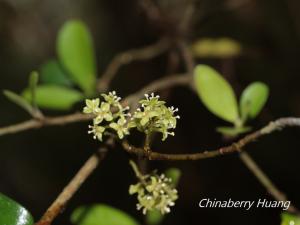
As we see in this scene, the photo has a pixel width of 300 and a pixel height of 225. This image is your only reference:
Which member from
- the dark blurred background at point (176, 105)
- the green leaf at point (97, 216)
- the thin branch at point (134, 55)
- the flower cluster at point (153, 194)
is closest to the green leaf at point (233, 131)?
the flower cluster at point (153, 194)

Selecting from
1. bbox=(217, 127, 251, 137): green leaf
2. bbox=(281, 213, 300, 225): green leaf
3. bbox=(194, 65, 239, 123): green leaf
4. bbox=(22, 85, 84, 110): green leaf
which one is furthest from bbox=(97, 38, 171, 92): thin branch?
bbox=(281, 213, 300, 225): green leaf

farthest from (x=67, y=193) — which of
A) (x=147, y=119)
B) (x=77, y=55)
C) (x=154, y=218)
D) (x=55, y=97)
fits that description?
(x=77, y=55)

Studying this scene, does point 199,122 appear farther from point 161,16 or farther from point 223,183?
point 161,16

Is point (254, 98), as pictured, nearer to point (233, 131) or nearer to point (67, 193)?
point (233, 131)

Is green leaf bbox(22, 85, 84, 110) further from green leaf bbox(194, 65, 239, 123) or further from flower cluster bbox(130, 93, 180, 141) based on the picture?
flower cluster bbox(130, 93, 180, 141)

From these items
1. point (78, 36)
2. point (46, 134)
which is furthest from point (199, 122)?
point (78, 36)
